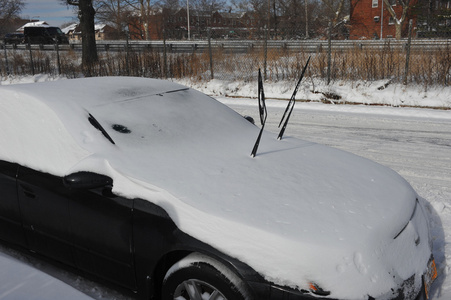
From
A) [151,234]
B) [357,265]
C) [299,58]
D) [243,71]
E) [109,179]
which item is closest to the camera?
[357,265]

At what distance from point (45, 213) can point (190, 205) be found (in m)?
1.21

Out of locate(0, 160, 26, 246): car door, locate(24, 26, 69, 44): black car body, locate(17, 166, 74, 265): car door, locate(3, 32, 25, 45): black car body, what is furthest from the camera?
locate(3, 32, 25, 45): black car body

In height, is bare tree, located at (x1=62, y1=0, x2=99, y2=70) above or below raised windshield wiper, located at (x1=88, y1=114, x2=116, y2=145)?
above

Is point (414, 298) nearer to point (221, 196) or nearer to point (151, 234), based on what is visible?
point (221, 196)

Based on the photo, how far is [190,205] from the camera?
2.43 metres

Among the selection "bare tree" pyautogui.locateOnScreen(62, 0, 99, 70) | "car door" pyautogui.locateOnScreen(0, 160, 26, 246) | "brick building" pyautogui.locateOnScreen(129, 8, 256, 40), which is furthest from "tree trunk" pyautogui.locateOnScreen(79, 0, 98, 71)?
"car door" pyautogui.locateOnScreen(0, 160, 26, 246)

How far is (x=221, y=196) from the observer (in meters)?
2.52

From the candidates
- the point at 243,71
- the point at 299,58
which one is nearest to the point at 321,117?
the point at 299,58

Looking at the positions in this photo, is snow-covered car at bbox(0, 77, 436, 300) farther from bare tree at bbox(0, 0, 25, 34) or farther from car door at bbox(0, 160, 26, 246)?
bare tree at bbox(0, 0, 25, 34)

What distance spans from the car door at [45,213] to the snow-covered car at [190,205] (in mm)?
11

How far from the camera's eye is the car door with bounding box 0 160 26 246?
3166 millimetres

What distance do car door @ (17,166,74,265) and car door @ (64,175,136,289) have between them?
9cm

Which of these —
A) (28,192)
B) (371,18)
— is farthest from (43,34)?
(28,192)

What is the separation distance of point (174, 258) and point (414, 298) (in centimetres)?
135
